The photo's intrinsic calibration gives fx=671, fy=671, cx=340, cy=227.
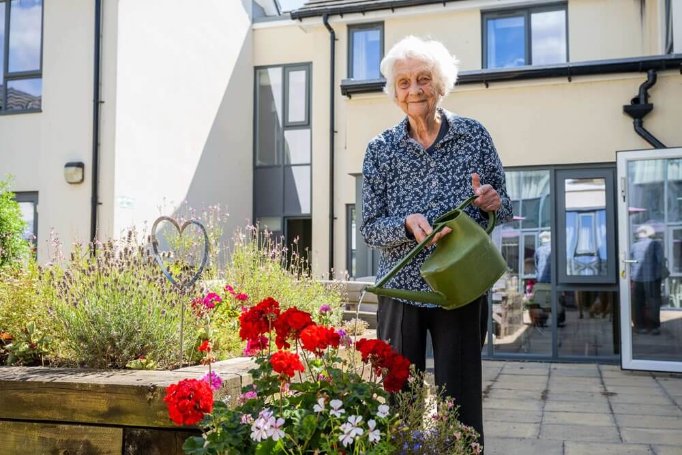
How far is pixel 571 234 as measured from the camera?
6766 mm

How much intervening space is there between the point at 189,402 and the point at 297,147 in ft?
32.9

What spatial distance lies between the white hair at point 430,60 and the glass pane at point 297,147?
9.21 m

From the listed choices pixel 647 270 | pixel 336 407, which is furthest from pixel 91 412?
pixel 647 270

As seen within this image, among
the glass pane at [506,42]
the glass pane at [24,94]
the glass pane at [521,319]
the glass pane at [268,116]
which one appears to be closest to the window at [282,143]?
the glass pane at [268,116]

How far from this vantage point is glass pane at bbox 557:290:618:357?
22.2 feet

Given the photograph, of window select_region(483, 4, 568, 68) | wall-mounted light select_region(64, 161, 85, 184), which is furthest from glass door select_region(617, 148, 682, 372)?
wall-mounted light select_region(64, 161, 85, 184)

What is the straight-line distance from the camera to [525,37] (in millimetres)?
9344

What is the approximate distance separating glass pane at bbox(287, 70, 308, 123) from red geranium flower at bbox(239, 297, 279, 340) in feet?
32.1

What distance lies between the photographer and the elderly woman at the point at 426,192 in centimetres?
210

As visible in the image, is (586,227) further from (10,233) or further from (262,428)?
(262,428)

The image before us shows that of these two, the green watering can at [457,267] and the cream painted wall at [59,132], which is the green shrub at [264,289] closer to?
the green watering can at [457,267]

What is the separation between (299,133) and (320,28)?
1886 mm

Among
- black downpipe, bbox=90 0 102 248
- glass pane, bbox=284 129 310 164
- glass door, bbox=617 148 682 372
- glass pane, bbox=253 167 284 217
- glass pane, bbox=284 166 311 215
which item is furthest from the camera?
glass pane, bbox=253 167 284 217

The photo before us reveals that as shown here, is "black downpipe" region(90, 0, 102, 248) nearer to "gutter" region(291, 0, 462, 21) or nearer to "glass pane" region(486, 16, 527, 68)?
"gutter" region(291, 0, 462, 21)
